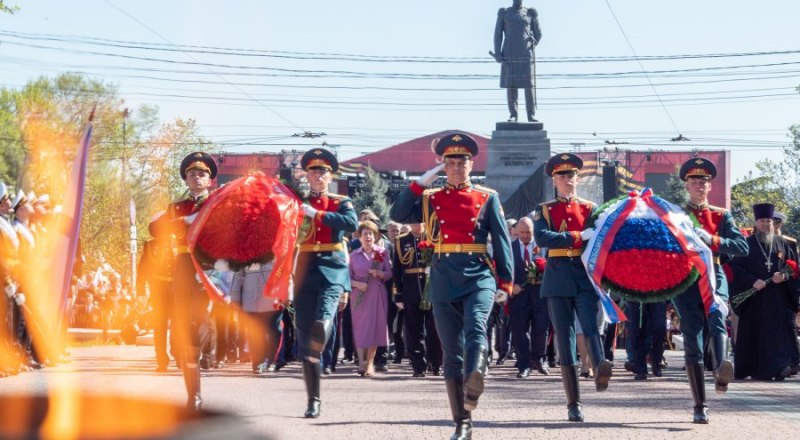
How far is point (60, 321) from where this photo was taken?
2.93 meters

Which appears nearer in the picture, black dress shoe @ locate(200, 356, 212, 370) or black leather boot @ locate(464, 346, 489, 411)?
black leather boot @ locate(464, 346, 489, 411)

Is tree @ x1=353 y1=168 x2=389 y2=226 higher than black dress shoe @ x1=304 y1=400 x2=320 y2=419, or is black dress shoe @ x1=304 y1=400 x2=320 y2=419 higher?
tree @ x1=353 y1=168 x2=389 y2=226

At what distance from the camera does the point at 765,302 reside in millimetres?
17938

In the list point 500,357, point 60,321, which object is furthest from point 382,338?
point 60,321

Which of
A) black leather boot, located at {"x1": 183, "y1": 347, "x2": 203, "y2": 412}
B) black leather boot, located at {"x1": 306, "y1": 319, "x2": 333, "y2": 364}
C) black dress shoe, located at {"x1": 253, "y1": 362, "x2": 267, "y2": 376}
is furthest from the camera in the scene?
black dress shoe, located at {"x1": 253, "y1": 362, "x2": 267, "y2": 376}

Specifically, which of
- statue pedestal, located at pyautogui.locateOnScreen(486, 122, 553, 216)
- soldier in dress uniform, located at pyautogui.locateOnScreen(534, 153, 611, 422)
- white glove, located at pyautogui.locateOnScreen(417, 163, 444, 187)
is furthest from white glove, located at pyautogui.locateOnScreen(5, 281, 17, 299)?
statue pedestal, located at pyautogui.locateOnScreen(486, 122, 553, 216)

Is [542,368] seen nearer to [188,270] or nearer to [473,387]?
[188,270]

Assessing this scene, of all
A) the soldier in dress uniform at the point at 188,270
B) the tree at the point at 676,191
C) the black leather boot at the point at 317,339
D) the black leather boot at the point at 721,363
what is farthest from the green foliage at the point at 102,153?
the tree at the point at 676,191

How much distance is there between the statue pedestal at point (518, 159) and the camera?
121 ft

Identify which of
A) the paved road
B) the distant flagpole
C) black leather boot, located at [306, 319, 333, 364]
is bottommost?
the paved road

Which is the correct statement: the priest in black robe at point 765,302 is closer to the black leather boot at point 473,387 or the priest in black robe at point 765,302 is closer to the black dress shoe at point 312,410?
the black dress shoe at point 312,410

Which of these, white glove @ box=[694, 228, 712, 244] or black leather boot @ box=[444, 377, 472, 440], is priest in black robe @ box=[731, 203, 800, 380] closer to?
white glove @ box=[694, 228, 712, 244]

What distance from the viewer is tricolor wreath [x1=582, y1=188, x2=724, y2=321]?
10.6 meters

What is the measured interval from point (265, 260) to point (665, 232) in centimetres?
311
